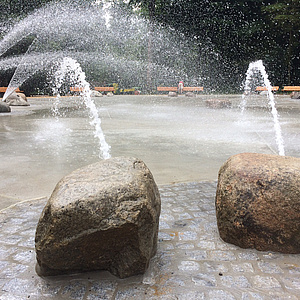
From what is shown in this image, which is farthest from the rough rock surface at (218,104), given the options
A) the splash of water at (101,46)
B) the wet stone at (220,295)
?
the wet stone at (220,295)

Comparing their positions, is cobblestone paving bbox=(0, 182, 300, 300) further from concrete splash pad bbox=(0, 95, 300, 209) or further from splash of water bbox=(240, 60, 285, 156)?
splash of water bbox=(240, 60, 285, 156)

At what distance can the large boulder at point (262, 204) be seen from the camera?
301cm

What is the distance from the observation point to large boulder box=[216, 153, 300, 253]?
301 cm

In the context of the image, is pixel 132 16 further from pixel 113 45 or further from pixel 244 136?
pixel 244 136

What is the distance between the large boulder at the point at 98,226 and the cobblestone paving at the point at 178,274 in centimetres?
12

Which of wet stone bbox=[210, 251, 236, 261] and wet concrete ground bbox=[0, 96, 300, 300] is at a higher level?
wet concrete ground bbox=[0, 96, 300, 300]

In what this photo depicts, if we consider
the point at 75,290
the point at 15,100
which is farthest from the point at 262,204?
the point at 15,100

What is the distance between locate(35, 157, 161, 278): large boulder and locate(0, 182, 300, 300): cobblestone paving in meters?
0.12

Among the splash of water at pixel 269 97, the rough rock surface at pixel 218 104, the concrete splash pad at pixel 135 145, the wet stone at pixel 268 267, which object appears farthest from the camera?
the rough rock surface at pixel 218 104

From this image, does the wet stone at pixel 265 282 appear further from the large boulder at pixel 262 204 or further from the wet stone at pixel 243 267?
the large boulder at pixel 262 204

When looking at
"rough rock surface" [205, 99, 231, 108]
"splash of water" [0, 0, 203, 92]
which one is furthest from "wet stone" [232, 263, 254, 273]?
"splash of water" [0, 0, 203, 92]

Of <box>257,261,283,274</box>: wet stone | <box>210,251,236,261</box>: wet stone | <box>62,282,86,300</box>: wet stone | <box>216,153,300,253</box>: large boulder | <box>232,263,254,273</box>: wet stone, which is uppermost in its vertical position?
<box>216,153,300,253</box>: large boulder

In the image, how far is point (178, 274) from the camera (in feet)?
9.14

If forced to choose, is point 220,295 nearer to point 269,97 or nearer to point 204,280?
point 204,280
